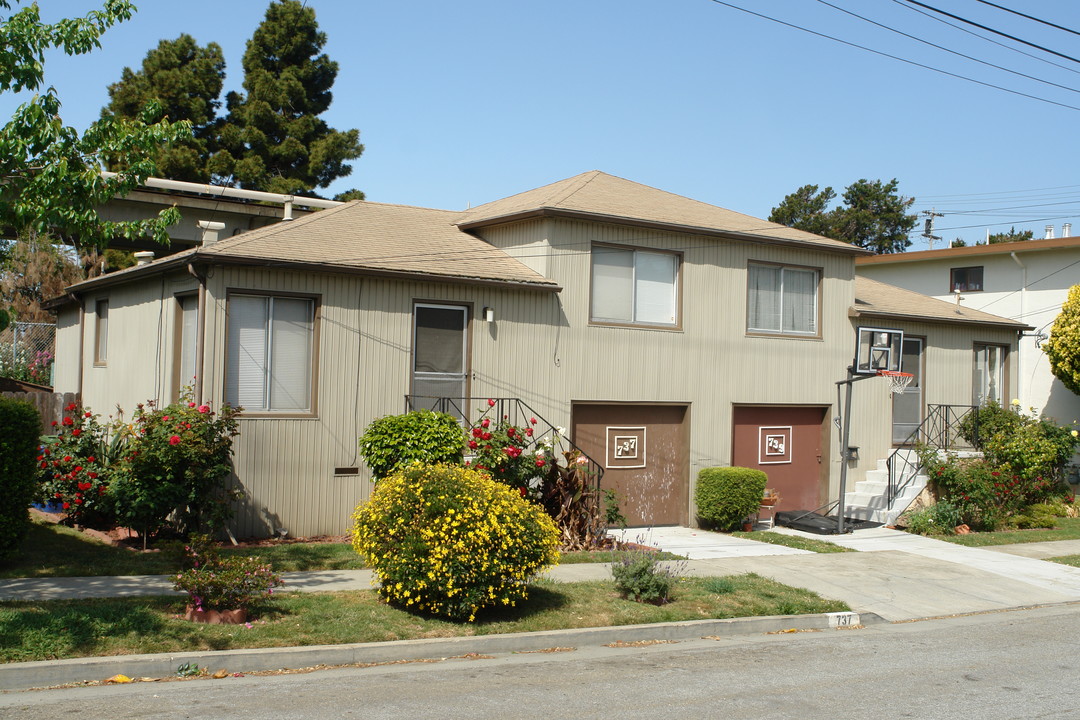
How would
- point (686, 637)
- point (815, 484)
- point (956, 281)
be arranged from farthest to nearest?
point (956, 281) < point (815, 484) < point (686, 637)

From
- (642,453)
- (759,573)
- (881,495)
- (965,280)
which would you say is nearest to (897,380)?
(881,495)

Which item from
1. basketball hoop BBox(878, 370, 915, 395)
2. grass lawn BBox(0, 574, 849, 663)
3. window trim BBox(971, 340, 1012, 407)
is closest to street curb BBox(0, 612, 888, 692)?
grass lawn BBox(0, 574, 849, 663)

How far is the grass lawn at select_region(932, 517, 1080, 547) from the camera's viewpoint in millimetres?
17000

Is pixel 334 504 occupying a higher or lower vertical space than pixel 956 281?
lower

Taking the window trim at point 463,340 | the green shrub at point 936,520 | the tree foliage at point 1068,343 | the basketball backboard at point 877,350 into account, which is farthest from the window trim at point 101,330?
the tree foliage at point 1068,343

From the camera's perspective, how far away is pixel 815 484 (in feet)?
63.1

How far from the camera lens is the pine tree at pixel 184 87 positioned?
36.9 meters

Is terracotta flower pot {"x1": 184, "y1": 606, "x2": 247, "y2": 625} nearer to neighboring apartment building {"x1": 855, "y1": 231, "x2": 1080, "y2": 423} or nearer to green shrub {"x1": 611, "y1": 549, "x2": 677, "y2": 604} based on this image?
green shrub {"x1": 611, "y1": 549, "x2": 677, "y2": 604}

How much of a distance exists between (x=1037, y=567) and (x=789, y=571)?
4.34 m

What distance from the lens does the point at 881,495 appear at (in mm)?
19172

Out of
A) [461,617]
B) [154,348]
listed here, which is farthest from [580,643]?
[154,348]

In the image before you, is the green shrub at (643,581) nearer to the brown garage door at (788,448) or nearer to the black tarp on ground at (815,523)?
the black tarp on ground at (815,523)

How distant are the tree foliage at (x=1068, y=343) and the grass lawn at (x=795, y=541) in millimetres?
11174

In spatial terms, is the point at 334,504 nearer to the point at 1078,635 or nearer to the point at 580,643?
the point at 580,643
